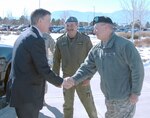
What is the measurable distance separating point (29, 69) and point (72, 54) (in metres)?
1.86

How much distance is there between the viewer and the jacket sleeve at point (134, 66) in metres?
4.52

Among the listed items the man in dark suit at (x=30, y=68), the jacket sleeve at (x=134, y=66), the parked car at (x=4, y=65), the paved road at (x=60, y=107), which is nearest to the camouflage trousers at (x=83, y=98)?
the paved road at (x=60, y=107)

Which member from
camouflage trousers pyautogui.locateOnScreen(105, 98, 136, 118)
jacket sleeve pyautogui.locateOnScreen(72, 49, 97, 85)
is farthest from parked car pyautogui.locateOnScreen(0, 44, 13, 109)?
camouflage trousers pyautogui.locateOnScreen(105, 98, 136, 118)

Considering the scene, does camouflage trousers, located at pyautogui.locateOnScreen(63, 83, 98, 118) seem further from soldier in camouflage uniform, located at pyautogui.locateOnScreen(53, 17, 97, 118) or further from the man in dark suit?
the man in dark suit

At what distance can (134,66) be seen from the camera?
4.52 meters

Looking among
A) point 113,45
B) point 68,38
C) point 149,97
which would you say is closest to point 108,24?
point 113,45

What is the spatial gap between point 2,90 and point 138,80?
307cm

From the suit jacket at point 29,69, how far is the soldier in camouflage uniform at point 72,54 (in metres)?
1.68

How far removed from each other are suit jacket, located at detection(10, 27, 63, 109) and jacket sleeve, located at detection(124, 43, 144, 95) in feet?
3.00

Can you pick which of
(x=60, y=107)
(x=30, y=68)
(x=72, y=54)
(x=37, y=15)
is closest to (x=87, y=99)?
(x=72, y=54)

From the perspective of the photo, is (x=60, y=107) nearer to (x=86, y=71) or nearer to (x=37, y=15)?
(x=86, y=71)

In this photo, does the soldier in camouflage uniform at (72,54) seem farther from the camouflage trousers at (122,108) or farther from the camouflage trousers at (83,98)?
the camouflage trousers at (122,108)

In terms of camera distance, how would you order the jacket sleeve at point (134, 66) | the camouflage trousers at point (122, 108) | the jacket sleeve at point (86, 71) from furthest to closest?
the jacket sleeve at point (86, 71)
the camouflage trousers at point (122, 108)
the jacket sleeve at point (134, 66)

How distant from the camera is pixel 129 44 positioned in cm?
456
